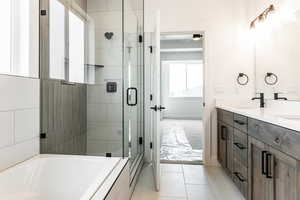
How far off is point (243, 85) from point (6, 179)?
9.54 ft

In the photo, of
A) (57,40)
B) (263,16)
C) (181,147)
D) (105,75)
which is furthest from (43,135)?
(263,16)

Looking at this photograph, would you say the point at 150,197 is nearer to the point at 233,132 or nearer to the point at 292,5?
the point at 233,132

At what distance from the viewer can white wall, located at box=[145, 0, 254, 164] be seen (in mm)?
2924

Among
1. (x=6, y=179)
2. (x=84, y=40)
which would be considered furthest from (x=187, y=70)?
(x=6, y=179)

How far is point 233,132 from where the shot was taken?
2232mm

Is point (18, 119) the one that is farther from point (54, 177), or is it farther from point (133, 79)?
point (133, 79)

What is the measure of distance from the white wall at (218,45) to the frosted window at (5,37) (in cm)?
186

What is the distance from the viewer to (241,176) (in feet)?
6.46

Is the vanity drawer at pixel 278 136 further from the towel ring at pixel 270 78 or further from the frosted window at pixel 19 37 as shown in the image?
the frosted window at pixel 19 37

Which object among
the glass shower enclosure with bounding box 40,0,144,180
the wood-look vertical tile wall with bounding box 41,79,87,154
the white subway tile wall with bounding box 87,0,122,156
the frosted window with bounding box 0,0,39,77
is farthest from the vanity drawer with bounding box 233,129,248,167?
the frosted window with bounding box 0,0,39,77

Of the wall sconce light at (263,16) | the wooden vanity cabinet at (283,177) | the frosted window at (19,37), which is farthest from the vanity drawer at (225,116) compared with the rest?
the frosted window at (19,37)

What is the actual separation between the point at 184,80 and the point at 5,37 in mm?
7055

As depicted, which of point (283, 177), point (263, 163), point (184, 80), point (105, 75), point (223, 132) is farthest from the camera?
point (184, 80)

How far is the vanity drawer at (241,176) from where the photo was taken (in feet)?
A: 6.07
